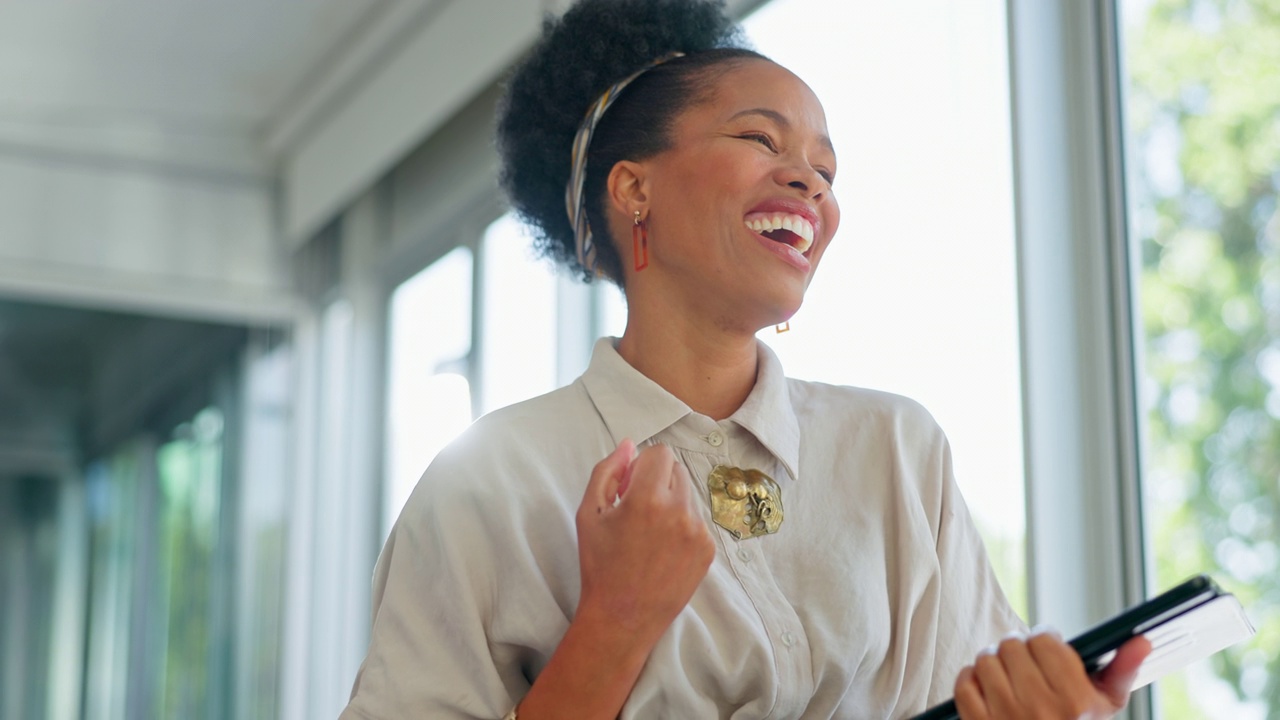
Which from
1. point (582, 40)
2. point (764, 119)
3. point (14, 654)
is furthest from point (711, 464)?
point (14, 654)

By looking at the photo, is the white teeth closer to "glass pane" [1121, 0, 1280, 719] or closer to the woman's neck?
the woman's neck

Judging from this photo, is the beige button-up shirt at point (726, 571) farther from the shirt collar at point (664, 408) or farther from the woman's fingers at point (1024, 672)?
the woman's fingers at point (1024, 672)

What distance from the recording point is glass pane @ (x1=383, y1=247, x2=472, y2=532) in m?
4.04

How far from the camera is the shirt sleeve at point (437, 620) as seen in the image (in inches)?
46.2

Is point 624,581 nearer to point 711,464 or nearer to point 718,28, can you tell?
point 711,464

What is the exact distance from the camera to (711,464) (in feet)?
4.19

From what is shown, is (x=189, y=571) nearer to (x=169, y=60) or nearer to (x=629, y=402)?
(x=169, y=60)

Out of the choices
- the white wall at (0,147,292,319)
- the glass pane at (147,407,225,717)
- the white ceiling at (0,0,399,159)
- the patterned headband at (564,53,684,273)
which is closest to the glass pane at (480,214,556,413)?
the white ceiling at (0,0,399,159)

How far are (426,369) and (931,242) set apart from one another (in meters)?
2.28

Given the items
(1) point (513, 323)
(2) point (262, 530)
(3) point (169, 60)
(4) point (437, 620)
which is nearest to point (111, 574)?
(2) point (262, 530)

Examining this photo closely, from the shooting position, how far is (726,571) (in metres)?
1.21

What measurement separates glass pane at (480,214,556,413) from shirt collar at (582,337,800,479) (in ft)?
6.86

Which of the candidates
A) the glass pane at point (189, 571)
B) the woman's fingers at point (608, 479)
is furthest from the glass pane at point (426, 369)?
the woman's fingers at point (608, 479)

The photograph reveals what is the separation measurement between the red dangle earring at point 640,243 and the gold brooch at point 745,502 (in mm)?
229
